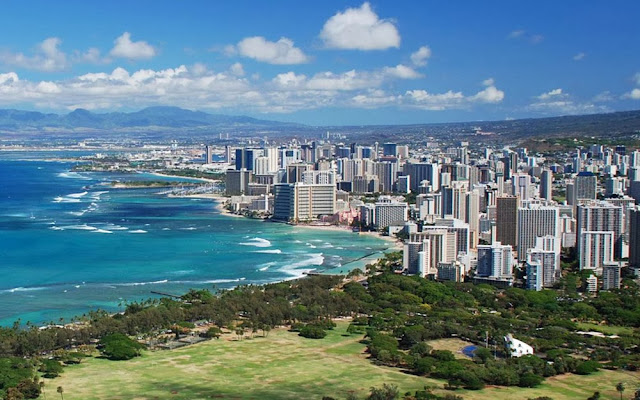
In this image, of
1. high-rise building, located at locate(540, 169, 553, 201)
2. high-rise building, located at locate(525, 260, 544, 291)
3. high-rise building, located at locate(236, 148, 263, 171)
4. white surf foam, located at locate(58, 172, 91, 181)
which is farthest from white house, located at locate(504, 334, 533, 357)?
white surf foam, located at locate(58, 172, 91, 181)

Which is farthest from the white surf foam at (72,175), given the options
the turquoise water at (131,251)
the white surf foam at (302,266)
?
the white surf foam at (302,266)

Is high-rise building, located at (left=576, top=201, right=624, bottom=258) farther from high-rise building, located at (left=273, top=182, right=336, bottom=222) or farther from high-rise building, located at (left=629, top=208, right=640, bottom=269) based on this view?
high-rise building, located at (left=273, top=182, right=336, bottom=222)

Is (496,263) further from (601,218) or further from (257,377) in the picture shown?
(257,377)

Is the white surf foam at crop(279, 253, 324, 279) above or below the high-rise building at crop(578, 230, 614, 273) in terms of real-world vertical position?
below

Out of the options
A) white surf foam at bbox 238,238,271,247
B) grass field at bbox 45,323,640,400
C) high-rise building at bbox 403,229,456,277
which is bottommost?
grass field at bbox 45,323,640,400

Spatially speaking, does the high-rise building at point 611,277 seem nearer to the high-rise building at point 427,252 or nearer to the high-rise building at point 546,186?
the high-rise building at point 427,252

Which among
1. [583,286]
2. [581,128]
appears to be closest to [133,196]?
[583,286]
